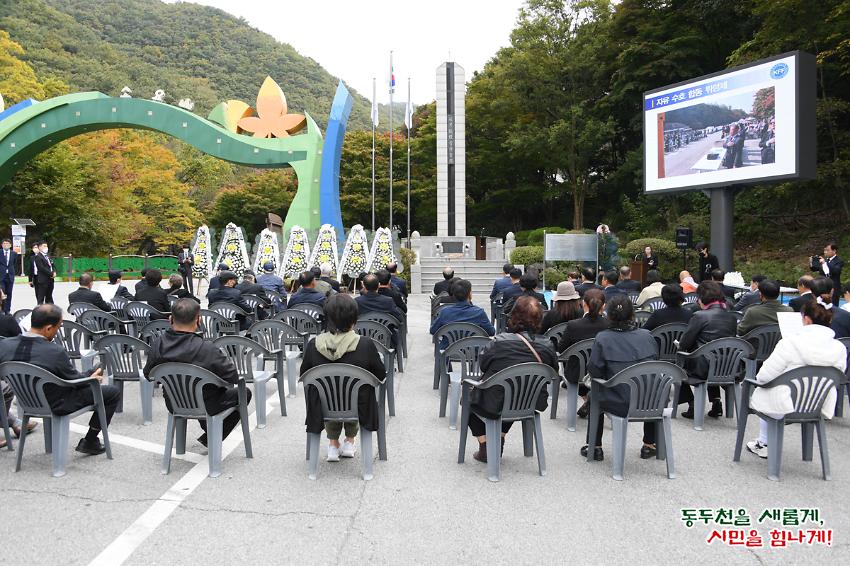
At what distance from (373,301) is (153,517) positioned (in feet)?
13.6

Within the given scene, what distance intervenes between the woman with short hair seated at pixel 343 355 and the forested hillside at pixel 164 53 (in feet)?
150

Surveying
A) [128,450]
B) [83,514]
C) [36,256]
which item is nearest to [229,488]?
[83,514]

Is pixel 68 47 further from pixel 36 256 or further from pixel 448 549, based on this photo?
pixel 448 549

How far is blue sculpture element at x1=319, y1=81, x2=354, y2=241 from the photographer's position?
1995cm

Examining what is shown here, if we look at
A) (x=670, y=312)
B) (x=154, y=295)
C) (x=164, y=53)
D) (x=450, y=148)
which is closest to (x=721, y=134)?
(x=670, y=312)

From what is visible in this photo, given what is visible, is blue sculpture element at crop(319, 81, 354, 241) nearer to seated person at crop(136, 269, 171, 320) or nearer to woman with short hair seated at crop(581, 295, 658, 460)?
seated person at crop(136, 269, 171, 320)

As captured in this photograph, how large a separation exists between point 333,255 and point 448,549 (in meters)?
16.2

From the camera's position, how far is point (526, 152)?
102 feet

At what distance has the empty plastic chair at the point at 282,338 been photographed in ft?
22.1

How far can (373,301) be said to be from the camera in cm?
746

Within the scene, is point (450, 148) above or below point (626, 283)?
above

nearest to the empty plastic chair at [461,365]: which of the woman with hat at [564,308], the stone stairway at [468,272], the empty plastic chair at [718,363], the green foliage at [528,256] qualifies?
the woman with hat at [564,308]

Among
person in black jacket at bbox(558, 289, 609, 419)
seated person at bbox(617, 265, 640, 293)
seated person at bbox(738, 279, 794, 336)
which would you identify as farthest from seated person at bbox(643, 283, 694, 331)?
seated person at bbox(617, 265, 640, 293)

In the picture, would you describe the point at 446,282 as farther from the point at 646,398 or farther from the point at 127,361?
the point at 646,398
